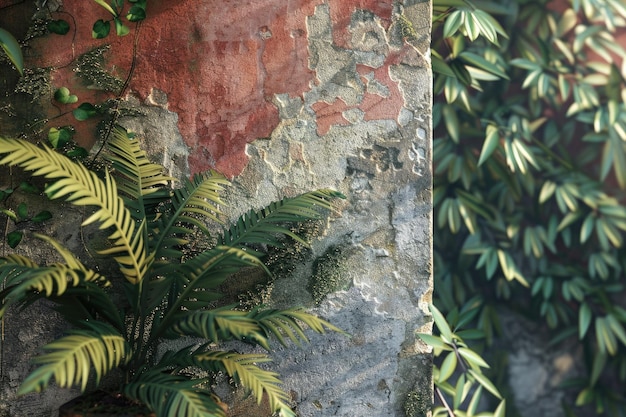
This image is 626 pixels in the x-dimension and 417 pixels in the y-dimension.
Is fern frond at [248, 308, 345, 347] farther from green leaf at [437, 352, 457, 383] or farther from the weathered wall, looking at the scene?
green leaf at [437, 352, 457, 383]

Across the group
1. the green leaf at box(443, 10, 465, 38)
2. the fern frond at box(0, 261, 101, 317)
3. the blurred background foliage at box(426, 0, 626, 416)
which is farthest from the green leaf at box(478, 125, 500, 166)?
the fern frond at box(0, 261, 101, 317)

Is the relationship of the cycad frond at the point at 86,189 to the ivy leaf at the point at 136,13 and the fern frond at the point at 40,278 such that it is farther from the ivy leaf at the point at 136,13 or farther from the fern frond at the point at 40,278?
the ivy leaf at the point at 136,13

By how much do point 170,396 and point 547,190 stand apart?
2.12 meters

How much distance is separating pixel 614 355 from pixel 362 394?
164 centimetres

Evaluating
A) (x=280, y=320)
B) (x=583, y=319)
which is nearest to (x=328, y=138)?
(x=280, y=320)

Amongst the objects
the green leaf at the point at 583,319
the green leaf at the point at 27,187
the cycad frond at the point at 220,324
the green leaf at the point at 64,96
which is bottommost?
the green leaf at the point at 583,319

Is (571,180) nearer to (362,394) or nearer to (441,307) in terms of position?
(441,307)

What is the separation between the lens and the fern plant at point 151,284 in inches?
56.1

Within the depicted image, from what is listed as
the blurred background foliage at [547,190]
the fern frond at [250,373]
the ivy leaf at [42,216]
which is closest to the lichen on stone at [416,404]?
the fern frond at [250,373]

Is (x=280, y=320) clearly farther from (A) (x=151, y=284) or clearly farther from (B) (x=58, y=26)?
(B) (x=58, y=26)

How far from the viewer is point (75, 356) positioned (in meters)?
1.32

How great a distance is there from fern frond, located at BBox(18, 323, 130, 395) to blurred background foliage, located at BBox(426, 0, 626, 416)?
1.81 meters

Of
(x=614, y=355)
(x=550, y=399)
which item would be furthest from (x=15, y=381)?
(x=614, y=355)

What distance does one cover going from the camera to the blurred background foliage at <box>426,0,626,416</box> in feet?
9.78
